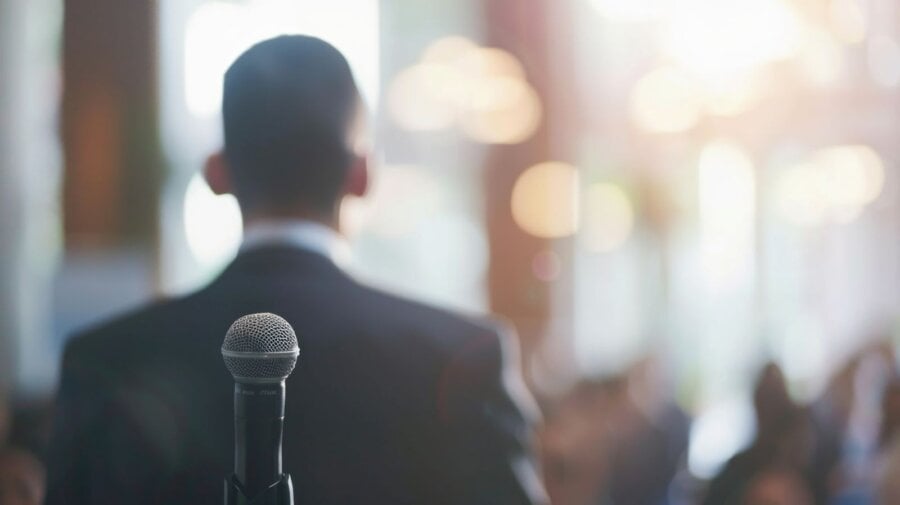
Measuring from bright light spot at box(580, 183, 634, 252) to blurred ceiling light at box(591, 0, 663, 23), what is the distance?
288cm

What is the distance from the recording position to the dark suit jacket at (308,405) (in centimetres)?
135

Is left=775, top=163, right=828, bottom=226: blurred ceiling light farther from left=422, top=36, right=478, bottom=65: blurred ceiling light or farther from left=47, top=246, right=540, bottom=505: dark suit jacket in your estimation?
left=47, top=246, right=540, bottom=505: dark suit jacket

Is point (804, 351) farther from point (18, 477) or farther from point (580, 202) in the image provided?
point (18, 477)

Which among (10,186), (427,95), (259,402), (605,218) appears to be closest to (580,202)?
(605,218)

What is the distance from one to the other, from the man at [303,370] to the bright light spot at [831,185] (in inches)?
319

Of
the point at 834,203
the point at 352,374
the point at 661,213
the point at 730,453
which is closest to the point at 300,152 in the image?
the point at 352,374

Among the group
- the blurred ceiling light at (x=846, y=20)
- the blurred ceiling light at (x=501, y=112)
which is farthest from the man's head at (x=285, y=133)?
the blurred ceiling light at (x=846, y=20)

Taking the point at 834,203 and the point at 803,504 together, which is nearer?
the point at 803,504

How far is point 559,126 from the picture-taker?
631 centimetres

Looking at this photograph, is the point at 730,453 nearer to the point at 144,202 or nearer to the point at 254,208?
the point at 254,208

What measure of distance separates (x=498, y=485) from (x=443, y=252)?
533cm

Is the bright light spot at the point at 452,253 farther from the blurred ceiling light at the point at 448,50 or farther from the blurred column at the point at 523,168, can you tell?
the blurred ceiling light at the point at 448,50

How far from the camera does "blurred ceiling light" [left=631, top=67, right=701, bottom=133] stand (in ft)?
19.0

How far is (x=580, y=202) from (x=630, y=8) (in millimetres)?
2507
